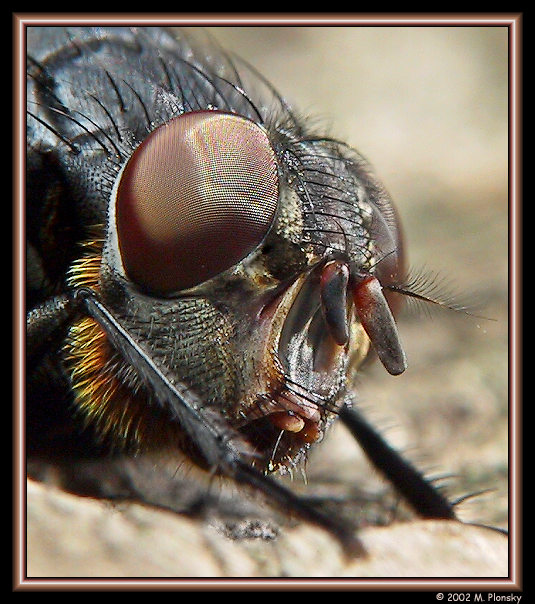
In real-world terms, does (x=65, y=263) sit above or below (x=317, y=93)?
below

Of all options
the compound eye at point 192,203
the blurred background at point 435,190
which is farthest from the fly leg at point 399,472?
the compound eye at point 192,203

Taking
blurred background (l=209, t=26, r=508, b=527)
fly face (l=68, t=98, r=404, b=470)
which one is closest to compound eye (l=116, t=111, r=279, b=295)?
fly face (l=68, t=98, r=404, b=470)

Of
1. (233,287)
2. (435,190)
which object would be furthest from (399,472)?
(435,190)

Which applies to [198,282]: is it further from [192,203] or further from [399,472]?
[399,472]

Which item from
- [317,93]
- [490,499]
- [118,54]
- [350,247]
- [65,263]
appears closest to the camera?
[350,247]

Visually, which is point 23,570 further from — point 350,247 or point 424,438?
point 424,438

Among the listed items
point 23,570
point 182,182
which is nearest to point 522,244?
point 182,182

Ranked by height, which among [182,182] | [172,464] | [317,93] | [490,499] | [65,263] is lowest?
[490,499]

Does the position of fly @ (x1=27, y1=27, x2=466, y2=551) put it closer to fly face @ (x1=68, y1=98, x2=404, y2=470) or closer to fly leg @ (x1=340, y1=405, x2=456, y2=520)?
fly face @ (x1=68, y1=98, x2=404, y2=470)

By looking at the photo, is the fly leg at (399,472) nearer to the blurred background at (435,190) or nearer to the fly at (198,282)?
the blurred background at (435,190)
